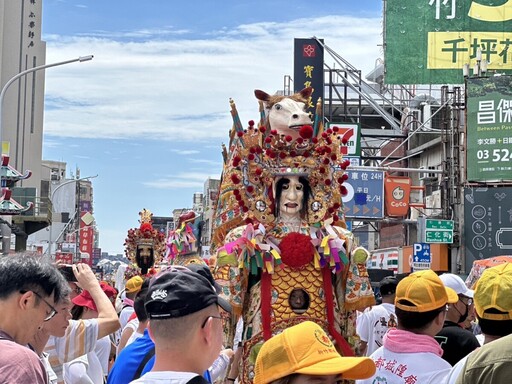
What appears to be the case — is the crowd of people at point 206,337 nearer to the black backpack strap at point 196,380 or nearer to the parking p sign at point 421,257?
the black backpack strap at point 196,380

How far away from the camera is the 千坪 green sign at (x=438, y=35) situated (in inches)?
1190

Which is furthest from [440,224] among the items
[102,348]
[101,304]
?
[101,304]

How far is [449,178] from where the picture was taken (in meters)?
27.1

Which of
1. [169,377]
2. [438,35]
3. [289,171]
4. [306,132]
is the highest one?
[438,35]

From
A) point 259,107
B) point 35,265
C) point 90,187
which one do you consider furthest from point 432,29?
point 90,187

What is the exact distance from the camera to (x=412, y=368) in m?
4.45

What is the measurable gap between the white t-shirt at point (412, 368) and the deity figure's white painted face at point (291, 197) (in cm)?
289

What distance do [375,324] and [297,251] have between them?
1.93m

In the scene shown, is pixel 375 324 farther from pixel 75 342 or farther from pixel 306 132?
pixel 75 342

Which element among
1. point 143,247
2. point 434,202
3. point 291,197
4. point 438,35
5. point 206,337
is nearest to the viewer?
point 206,337

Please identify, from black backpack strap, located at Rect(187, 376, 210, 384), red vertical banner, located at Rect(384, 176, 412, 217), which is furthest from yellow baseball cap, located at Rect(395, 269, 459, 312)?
A: red vertical banner, located at Rect(384, 176, 412, 217)

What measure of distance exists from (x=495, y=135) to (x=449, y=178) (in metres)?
2.55

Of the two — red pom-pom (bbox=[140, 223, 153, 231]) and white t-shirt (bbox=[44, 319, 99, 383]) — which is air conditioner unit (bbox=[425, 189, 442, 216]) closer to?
red pom-pom (bbox=[140, 223, 153, 231])

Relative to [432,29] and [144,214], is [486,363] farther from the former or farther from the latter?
[432,29]
